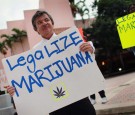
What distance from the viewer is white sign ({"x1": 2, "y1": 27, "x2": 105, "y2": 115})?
10.8 feet

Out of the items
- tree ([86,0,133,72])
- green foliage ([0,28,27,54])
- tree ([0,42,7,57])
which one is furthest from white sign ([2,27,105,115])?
tree ([0,42,7,57])

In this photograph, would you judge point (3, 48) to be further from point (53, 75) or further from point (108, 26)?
point (53, 75)

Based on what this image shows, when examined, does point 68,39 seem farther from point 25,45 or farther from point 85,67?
point 25,45

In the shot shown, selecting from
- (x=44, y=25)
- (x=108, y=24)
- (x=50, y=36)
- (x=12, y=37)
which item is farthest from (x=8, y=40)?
(x=44, y=25)

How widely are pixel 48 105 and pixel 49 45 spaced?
0.59 metres

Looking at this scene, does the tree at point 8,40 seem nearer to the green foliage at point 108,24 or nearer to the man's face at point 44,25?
the green foliage at point 108,24

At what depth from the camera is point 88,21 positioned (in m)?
41.8

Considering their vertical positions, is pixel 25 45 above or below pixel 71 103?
below

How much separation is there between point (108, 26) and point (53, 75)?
29165mm

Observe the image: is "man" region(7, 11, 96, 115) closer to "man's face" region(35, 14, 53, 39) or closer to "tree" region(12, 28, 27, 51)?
"man's face" region(35, 14, 53, 39)

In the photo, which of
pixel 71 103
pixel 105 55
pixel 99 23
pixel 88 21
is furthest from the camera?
pixel 88 21

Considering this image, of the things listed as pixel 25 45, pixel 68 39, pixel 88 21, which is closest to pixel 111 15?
pixel 88 21

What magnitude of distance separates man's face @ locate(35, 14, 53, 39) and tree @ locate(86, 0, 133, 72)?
29.0 metres

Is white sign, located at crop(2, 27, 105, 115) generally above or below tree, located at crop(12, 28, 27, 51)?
above
